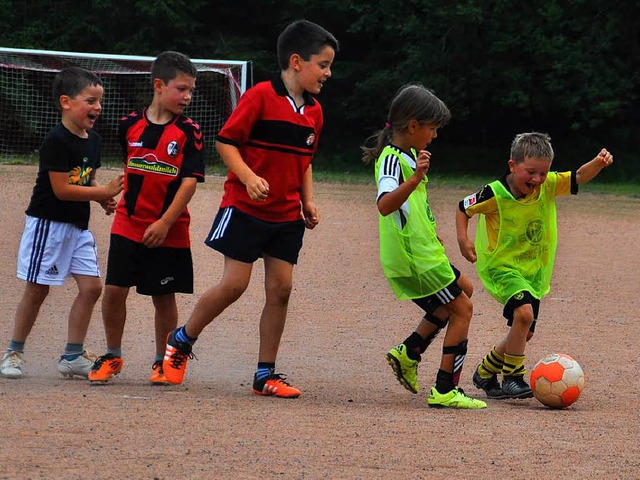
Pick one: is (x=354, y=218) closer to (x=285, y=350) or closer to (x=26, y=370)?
(x=285, y=350)

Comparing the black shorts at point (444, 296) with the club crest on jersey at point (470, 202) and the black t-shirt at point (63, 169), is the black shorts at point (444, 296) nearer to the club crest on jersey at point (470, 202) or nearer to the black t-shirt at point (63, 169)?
the club crest on jersey at point (470, 202)

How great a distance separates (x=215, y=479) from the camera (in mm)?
3834

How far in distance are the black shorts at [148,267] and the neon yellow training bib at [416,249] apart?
104 centimetres

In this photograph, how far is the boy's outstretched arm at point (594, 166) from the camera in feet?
20.0

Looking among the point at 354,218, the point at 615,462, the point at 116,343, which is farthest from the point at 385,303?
the point at 354,218

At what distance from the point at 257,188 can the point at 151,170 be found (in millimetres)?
757

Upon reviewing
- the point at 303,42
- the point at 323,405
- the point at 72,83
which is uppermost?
the point at 303,42

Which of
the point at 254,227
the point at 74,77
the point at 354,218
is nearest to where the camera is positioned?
the point at 254,227

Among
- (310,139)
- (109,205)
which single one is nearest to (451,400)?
(310,139)

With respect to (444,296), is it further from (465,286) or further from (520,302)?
(520,302)

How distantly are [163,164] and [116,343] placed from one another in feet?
3.05

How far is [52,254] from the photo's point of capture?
5.94 metres

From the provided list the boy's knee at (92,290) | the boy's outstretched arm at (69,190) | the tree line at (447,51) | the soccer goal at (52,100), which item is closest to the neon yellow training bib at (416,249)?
the boy's outstretched arm at (69,190)

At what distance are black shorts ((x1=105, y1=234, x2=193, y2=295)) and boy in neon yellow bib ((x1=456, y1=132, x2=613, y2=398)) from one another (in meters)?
1.40
